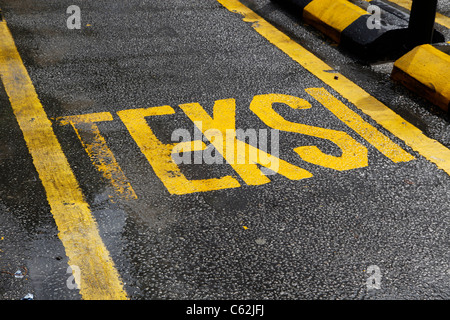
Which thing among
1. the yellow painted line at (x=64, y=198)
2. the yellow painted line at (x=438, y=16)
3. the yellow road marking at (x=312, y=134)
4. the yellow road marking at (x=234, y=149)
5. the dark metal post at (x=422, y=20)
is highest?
the dark metal post at (x=422, y=20)

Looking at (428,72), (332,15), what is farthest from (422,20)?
(332,15)

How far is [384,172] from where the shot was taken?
145 inches

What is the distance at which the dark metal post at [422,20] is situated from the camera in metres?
4.99

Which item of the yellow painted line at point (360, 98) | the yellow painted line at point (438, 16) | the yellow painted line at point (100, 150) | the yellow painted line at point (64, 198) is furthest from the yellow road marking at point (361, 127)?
the yellow painted line at point (438, 16)

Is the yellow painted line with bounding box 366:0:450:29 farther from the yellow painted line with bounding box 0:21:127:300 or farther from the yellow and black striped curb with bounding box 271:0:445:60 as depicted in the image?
the yellow painted line with bounding box 0:21:127:300

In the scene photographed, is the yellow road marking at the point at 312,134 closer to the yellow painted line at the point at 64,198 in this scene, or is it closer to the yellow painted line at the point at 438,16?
the yellow painted line at the point at 64,198

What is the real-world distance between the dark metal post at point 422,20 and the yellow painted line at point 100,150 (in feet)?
9.25

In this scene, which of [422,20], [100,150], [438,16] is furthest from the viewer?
[438,16]

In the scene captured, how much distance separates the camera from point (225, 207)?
3316mm

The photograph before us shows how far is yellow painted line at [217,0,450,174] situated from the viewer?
3.94 meters

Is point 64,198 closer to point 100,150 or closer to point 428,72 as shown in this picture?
point 100,150

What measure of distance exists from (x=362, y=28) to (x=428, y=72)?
1018mm

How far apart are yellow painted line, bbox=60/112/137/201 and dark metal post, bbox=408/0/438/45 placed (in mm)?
2819
